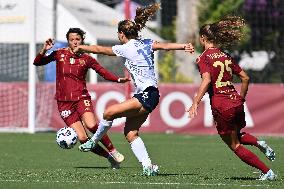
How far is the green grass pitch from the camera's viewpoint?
465 inches

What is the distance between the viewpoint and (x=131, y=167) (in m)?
14.9

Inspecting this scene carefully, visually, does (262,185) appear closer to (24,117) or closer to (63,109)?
(63,109)

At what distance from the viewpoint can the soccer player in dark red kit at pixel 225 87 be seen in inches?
483

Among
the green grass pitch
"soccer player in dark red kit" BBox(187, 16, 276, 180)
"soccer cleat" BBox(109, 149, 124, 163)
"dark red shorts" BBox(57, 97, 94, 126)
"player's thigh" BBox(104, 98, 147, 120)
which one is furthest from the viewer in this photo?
"dark red shorts" BBox(57, 97, 94, 126)

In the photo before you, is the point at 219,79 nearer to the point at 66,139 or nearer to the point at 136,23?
the point at 136,23

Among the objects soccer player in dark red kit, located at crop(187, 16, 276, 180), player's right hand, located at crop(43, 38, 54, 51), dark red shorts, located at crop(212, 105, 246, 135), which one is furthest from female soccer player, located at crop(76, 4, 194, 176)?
player's right hand, located at crop(43, 38, 54, 51)

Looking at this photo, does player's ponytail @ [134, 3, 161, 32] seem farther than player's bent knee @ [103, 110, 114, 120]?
Yes

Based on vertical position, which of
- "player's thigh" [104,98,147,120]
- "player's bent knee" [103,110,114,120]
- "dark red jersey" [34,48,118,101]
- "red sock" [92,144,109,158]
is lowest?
"red sock" [92,144,109,158]

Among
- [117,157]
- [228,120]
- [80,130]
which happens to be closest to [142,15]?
[228,120]

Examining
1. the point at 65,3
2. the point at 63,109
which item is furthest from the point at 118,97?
the point at 63,109

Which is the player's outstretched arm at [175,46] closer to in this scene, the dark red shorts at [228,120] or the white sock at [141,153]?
the dark red shorts at [228,120]

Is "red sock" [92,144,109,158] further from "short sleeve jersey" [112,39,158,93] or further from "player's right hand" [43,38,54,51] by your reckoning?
"short sleeve jersey" [112,39,158,93]

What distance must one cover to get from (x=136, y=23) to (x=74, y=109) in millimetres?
2442

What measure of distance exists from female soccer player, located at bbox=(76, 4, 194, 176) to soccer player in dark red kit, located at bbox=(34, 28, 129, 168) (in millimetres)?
1264
